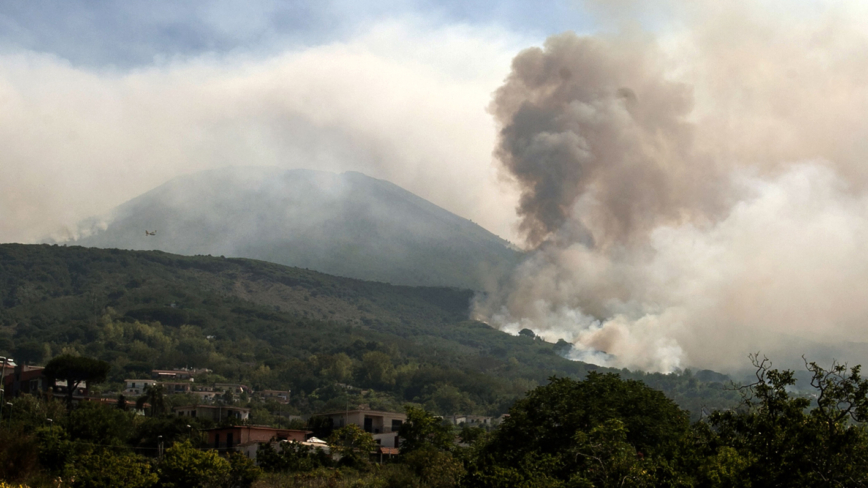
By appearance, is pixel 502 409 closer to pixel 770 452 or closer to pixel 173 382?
pixel 173 382

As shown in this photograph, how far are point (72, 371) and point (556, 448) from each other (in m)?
87.4

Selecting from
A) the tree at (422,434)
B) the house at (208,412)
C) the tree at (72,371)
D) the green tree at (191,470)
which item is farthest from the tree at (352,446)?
the tree at (72,371)

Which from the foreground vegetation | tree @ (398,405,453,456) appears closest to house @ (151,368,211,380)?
the foreground vegetation

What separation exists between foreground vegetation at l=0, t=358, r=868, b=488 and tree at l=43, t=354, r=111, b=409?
2879 cm

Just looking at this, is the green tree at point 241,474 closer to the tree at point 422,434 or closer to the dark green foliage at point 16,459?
the dark green foliage at point 16,459

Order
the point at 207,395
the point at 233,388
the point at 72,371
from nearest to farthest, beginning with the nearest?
the point at 72,371 < the point at 207,395 < the point at 233,388

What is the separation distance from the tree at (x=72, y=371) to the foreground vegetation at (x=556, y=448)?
28.8 meters

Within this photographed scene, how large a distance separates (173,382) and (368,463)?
117 meters

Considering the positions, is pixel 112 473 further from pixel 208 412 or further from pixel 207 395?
pixel 207 395

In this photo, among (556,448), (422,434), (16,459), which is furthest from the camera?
(422,434)

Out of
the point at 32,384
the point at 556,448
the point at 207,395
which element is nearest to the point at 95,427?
the point at 556,448

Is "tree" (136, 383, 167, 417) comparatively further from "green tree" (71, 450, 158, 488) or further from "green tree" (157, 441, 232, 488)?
"green tree" (157, 441, 232, 488)

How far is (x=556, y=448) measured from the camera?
46.6 metres

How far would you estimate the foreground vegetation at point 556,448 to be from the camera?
92.6 feet
